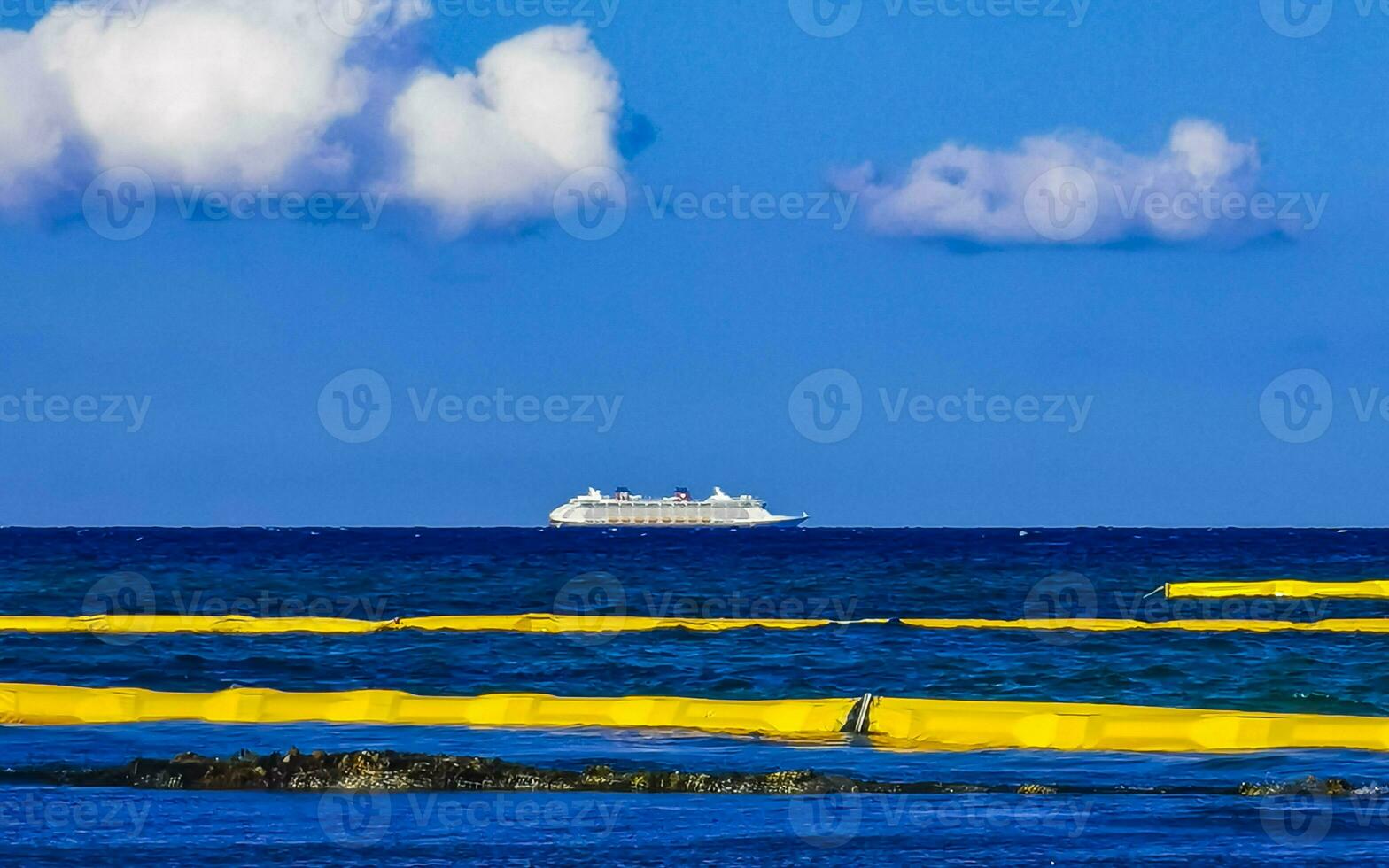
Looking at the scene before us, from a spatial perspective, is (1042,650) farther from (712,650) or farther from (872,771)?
(872,771)

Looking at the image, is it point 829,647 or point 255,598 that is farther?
point 255,598

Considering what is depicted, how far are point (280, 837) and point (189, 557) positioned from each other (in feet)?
289

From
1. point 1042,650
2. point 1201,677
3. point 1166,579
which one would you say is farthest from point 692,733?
point 1166,579

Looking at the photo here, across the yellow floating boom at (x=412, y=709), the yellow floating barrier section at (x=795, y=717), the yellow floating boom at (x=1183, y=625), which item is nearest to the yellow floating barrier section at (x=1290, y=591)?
the yellow floating boom at (x=1183, y=625)

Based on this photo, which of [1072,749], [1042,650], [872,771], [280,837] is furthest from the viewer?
[1042,650]

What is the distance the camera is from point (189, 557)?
A: 98.9 metres

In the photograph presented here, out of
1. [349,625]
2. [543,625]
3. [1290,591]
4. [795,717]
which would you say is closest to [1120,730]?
[795,717]

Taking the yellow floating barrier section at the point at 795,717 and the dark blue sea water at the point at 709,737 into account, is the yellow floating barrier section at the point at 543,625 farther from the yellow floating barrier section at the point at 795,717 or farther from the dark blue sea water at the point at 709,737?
the yellow floating barrier section at the point at 795,717

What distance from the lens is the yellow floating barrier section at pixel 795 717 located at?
64.0ft

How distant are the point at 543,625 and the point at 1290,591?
2595cm

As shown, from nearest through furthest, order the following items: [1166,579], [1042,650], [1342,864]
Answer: [1342,864] → [1042,650] → [1166,579]

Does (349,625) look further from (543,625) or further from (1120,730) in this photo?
(1120,730)

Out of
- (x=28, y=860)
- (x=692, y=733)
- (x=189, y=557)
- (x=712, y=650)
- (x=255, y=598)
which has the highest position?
(x=189, y=557)

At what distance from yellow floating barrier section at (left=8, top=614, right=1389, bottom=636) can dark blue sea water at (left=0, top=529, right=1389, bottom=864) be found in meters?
1.36
